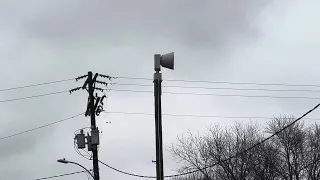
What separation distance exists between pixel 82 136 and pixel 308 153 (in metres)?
21.7

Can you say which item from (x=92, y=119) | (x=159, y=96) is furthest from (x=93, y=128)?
(x=159, y=96)

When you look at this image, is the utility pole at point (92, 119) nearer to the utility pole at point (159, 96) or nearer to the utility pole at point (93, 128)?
the utility pole at point (93, 128)

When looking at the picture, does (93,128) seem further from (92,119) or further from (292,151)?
(292,151)

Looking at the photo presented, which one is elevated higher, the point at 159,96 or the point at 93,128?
the point at 159,96

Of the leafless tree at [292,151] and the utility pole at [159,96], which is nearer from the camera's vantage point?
the utility pole at [159,96]

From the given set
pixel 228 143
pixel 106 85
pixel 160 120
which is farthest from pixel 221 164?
pixel 160 120

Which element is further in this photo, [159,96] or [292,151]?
[292,151]

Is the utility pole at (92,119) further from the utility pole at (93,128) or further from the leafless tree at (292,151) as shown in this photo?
the leafless tree at (292,151)

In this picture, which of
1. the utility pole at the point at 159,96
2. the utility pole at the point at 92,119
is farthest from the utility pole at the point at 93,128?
the utility pole at the point at 159,96

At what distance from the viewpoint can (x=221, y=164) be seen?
39.5 m

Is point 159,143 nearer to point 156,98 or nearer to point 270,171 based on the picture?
point 156,98

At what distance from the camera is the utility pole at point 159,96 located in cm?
1297

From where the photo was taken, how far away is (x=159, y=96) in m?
13.3

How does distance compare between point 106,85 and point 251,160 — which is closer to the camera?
point 106,85
